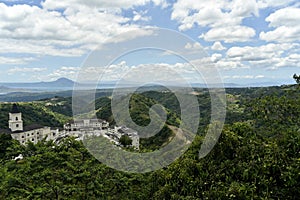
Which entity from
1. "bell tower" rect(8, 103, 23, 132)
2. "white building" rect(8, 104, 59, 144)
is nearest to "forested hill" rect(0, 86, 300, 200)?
"white building" rect(8, 104, 59, 144)

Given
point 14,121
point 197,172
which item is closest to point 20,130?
point 14,121

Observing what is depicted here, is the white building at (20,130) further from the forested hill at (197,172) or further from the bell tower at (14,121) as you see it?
the forested hill at (197,172)

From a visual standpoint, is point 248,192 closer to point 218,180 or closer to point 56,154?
point 218,180

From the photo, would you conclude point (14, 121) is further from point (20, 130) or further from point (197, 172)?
point (197, 172)

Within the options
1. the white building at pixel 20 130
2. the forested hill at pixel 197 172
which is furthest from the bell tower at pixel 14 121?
the forested hill at pixel 197 172

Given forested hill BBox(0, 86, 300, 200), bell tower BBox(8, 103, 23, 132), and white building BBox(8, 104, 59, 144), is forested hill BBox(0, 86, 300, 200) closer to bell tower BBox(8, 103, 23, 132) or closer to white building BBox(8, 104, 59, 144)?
white building BBox(8, 104, 59, 144)

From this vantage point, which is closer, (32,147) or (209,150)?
(209,150)

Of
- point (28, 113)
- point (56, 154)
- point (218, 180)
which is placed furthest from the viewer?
point (28, 113)

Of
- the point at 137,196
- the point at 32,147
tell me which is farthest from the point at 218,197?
the point at 32,147
